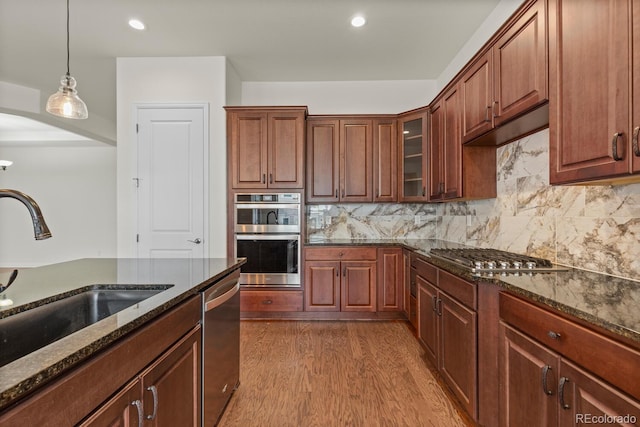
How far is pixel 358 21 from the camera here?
2.75m

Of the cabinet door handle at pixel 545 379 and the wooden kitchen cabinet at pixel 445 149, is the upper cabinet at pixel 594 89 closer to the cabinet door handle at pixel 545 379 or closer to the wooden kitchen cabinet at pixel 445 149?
the cabinet door handle at pixel 545 379

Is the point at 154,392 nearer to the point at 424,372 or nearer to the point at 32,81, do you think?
the point at 424,372

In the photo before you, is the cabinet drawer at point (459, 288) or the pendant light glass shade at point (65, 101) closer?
the cabinet drawer at point (459, 288)

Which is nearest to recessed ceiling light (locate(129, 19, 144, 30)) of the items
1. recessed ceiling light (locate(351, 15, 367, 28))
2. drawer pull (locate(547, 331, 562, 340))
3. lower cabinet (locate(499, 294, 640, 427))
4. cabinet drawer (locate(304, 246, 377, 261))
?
recessed ceiling light (locate(351, 15, 367, 28))

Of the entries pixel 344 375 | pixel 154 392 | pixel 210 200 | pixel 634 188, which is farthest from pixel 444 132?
pixel 154 392

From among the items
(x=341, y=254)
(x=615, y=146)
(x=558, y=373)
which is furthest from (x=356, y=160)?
(x=558, y=373)

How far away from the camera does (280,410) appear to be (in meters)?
1.90

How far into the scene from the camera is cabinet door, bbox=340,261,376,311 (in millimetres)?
3410

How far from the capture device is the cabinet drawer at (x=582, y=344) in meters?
0.86

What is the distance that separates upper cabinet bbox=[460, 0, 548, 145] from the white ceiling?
0.89 m

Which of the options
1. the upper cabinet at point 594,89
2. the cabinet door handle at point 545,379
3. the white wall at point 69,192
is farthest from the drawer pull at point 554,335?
the white wall at point 69,192

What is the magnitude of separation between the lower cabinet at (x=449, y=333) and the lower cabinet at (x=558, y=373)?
0.65ft

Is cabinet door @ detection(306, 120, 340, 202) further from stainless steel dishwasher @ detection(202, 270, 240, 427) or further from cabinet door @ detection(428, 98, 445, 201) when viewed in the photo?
stainless steel dishwasher @ detection(202, 270, 240, 427)

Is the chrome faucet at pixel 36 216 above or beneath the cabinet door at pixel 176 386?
above
